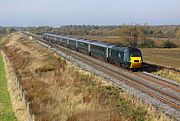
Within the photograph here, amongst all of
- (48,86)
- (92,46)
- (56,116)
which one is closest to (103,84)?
(48,86)

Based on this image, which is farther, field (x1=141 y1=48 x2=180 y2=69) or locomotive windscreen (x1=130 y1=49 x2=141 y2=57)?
field (x1=141 y1=48 x2=180 y2=69)

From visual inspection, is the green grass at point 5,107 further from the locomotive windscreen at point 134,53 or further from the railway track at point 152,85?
the locomotive windscreen at point 134,53

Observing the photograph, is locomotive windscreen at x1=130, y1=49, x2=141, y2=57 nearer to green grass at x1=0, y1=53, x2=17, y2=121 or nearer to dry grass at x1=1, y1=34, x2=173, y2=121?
dry grass at x1=1, y1=34, x2=173, y2=121

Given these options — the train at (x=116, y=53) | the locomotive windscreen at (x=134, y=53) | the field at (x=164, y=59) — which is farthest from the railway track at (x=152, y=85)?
the field at (x=164, y=59)

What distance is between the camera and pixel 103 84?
2372cm

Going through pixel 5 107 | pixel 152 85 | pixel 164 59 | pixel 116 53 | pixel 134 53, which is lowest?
pixel 164 59

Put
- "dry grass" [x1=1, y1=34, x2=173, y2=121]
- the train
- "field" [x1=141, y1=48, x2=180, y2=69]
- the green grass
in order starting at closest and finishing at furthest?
"dry grass" [x1=1, y1=34, x2=173, y2=121] < the green grass < the train < "field" [x1=141, y1=48, x2=180, y2=69]

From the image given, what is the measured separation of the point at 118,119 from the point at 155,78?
44.3ft

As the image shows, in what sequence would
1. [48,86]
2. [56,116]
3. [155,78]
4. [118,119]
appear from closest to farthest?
[118,119]
[56,116]
[48,86]
[155,78]

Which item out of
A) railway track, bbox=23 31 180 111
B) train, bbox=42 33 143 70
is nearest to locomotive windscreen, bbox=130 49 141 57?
train, bbox=42 33 143 70

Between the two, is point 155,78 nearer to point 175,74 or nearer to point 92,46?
point 175,74

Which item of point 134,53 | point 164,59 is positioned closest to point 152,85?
point 134,53

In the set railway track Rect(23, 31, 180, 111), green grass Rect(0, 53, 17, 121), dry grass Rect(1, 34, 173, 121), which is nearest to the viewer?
A: dry grass Rect(1, 34, 173, 121)

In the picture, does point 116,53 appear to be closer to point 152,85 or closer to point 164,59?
point 152,85
